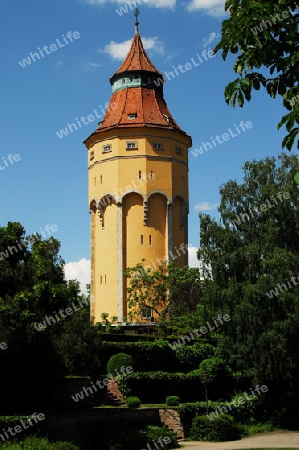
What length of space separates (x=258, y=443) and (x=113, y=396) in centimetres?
749

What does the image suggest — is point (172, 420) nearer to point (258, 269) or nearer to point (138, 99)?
point (258, 269)

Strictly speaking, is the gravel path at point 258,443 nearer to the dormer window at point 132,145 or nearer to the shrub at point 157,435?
the shrub at point 157,435

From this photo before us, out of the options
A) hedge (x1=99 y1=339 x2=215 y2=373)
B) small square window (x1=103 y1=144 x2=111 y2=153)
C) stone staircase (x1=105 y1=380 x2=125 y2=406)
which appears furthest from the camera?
small square window (x1=103 y1=144 x2=111 y2=153)

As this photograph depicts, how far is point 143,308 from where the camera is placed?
47.0 m

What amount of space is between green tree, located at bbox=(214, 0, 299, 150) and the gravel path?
59.4ft

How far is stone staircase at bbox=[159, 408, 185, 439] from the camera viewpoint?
26572 millimetres

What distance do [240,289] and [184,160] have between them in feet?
75.7

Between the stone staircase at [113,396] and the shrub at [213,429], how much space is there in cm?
373

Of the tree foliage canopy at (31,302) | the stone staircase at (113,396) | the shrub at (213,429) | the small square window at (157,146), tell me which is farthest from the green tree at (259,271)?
the small square window at (157,146)

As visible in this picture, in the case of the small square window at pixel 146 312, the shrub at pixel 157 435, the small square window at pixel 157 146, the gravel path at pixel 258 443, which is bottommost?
the gravel path at pixel 258 443

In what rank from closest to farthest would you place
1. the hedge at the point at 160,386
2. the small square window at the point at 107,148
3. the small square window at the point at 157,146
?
the hedge at the point at 160,386 < the small square window at the point at 157,146 < the small square window at the point at 107,148

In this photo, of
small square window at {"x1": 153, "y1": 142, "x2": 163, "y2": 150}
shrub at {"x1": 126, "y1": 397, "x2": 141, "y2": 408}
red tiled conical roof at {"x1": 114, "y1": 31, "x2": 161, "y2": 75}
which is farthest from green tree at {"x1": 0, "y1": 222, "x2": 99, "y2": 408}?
red tiled conical roof at {"x1": 114, "y1": 31, "x2": 161, "y2": 75}

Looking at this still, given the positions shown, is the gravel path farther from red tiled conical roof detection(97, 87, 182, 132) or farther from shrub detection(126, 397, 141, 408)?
red tiled conical roof detection(97, 87, 182, 132)

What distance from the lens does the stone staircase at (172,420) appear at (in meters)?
26.6
